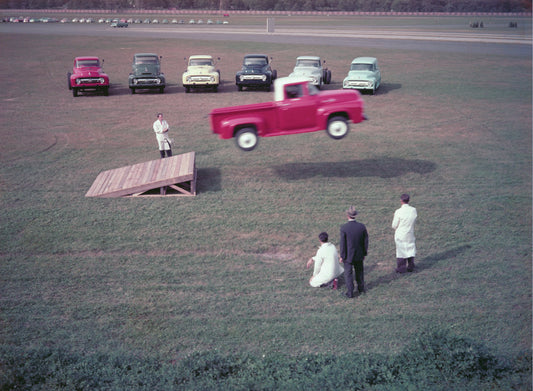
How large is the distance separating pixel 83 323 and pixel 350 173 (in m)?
9.76

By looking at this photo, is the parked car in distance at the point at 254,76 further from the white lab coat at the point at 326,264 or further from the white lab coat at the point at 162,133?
the white lab coat at the point at 326,264

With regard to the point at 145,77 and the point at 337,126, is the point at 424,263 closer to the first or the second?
the point at 337,126

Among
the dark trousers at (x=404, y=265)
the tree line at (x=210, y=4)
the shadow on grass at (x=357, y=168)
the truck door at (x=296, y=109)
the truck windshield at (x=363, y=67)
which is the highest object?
the tree line at (x=210, y=4)

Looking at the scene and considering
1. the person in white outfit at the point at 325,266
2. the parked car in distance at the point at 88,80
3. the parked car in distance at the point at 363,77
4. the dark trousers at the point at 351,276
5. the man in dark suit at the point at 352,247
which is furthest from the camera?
the parked car in distance at the point at 88,80

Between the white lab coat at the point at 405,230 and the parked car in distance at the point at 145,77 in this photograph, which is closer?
the white lab coat at the point at 405,230

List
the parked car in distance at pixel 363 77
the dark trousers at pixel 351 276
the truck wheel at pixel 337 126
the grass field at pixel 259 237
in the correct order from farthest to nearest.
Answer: the parked car in distance at pixel 363 77 → the truck wheel at pixel 337 126 → the dark trousers at pixel 351 276 → the grass field at pixel 259 237

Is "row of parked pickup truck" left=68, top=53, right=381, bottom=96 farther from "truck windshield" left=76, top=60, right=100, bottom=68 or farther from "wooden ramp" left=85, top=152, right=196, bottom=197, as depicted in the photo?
"wooden ramp" left=85, top=152, right=196, bottom=197

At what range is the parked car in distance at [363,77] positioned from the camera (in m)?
27.8

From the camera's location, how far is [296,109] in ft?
42.3

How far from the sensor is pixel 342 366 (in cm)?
696

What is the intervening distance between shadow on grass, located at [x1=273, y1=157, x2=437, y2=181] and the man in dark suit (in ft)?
20.5

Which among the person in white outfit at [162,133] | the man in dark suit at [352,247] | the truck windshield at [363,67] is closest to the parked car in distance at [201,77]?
the truck windshield at [363,67]

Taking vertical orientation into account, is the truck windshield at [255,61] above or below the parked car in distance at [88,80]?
above

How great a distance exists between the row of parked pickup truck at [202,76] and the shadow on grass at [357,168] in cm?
1231
